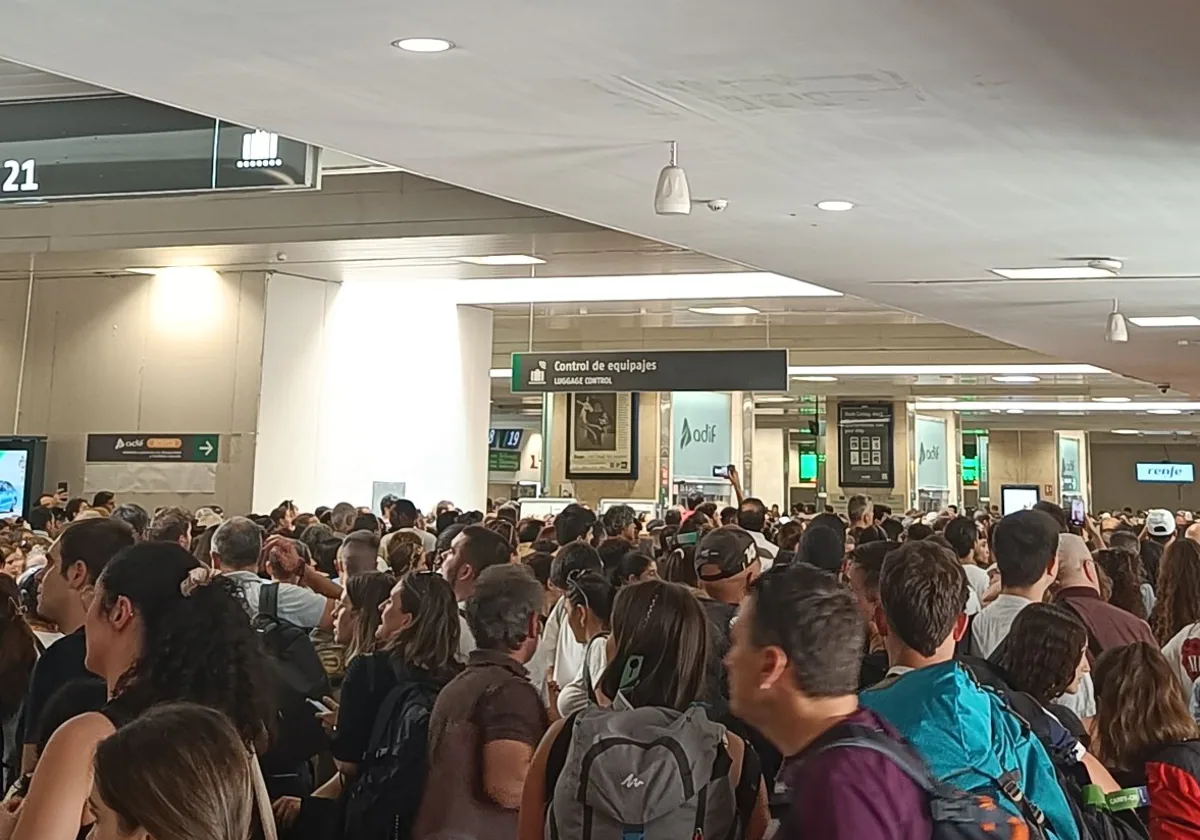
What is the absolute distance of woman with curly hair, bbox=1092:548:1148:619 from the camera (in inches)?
252

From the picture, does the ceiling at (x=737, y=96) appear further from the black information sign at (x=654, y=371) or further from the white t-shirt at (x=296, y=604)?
the black information sign at (x=654, y=371)

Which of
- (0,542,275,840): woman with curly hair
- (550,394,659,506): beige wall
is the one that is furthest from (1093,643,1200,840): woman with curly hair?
(550,394,659,506): beige wall

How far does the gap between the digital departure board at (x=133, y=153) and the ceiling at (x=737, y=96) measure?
0.59 ft

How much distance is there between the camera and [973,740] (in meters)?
2.36

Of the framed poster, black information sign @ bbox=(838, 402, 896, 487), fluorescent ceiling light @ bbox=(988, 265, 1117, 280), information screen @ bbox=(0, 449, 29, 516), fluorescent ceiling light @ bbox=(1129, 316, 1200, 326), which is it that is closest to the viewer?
fluorescent ceiling light @ bbox=(988, 265, 1117, 280)

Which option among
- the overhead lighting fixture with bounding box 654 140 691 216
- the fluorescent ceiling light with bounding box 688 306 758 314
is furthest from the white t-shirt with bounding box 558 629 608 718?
A: the fluorescent ceiling light with bounding box 688 306 758 314

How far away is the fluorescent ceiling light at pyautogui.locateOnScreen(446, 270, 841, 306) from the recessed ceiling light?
7449 mm

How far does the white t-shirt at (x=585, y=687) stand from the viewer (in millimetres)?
3801

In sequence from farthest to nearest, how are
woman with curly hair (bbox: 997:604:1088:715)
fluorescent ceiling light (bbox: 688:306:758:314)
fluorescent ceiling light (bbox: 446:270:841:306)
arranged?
fluorescent ceiling light (bbox: 688:306:758:314)
fluorescent ceiling light (bbox: 446:270:841:306)
woman with curly hair (bbox: 997:604:1088:715)

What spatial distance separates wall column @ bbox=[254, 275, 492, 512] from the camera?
1330cm

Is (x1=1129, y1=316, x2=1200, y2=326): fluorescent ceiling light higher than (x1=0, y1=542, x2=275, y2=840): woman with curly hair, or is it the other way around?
(x1=1129, y1=316, x2=1200, y2=326): fluorescent ceiling light

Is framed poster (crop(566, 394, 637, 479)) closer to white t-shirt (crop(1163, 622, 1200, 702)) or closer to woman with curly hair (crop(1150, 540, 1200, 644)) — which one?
woman with curly hair (crop(1150, 540, 1200, 644))

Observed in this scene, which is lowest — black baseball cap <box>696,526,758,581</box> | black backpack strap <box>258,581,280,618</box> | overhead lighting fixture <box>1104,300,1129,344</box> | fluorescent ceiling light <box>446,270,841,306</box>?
black backpack strap <box>258,581,280,618</box>

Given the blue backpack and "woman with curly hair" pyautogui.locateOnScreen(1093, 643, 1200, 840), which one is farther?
"woman with curly hair" pyautogui.locateOnScreen(1093, 643, 1200, 840)
